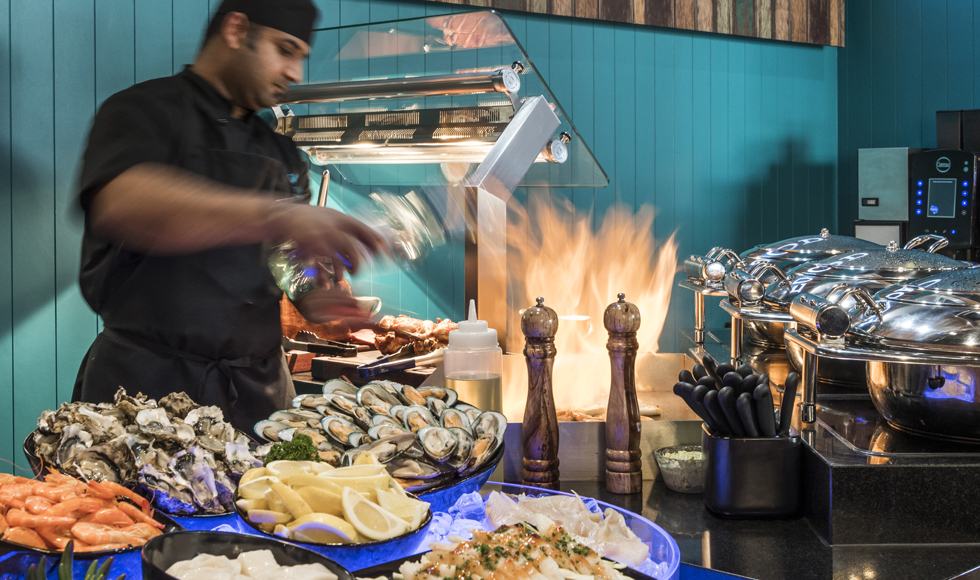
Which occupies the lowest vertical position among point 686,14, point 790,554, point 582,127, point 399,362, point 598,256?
point 790,554

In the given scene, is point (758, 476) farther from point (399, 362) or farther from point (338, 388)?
point (399, 362)

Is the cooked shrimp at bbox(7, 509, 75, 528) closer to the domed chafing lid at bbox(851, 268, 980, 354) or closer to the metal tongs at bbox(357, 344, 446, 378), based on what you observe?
the domed chafing lid at bbox(851, 268, 980, 354)

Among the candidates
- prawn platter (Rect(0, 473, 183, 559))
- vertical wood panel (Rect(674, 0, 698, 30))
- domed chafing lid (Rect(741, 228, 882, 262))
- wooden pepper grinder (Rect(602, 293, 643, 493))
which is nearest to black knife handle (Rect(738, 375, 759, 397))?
wooden pepper grinder (Rect(602, 293, 643, 493))

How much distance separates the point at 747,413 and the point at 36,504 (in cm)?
100

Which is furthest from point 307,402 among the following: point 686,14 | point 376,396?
point 686,14

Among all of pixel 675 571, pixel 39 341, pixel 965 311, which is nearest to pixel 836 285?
pixel 965 311

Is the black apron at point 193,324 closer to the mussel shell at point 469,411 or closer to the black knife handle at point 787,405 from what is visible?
the mussel shell at point 469,411

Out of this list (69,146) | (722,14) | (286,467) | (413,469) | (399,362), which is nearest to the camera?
(286,467)

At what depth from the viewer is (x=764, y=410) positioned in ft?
4.22

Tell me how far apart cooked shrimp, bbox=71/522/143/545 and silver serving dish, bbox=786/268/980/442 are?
1.04m

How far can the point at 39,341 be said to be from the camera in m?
3.52

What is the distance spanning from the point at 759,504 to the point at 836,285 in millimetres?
849

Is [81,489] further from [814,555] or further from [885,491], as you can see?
[885,491]

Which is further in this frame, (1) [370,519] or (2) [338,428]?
(2) [338,428]
